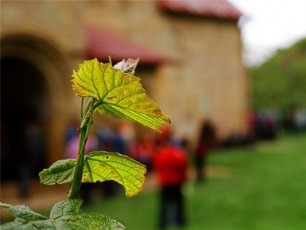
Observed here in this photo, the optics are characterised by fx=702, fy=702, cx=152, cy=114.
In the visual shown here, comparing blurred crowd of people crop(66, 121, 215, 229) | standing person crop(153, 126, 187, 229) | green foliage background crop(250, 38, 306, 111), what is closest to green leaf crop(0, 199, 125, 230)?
blurred crowd of people crop(66, 121, 215, 229)

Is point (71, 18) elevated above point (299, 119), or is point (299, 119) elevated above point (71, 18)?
point (299, 119)

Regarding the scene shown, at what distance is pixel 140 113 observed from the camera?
0.67 m

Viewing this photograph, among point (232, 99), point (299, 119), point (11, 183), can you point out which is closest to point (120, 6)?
point (232, 99)

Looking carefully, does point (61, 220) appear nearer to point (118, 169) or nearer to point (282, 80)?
point (118, 169)

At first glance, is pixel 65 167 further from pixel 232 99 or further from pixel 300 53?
pixel 300 53

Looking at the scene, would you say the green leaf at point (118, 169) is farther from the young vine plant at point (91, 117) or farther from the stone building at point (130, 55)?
the stone building at point (130, 55)

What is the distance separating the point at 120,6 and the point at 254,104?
65.1 feet

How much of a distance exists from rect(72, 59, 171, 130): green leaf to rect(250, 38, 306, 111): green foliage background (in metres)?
34.3

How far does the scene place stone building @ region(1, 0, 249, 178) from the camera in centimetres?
1339

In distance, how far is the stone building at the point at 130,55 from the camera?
13.4m

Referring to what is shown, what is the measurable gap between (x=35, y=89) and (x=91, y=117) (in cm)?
1415

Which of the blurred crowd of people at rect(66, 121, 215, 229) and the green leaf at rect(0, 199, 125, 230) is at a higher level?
the blurred crowd of people at rect(66, 121, 215, 229)

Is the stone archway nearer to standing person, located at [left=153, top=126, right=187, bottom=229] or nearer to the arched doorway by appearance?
the arched doorway

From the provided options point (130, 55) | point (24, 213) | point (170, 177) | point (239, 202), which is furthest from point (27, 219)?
point (130, 55)
